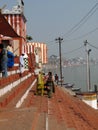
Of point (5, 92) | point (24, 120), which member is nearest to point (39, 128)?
point (24, 120)

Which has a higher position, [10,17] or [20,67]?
[10,17]

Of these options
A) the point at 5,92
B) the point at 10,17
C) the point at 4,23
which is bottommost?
the point at 5,92

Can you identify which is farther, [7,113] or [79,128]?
[79,128]

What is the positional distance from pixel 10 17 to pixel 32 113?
25.5 meters

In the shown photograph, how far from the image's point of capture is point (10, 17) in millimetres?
34219

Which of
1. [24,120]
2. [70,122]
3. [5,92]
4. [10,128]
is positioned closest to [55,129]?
[24,120]

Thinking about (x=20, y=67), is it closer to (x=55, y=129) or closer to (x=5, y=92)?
(x=5, y=92)

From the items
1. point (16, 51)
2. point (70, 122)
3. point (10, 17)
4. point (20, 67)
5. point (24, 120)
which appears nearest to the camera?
point (24, 120)

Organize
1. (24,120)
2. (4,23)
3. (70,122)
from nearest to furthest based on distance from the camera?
(24,120)
(70,122)
(4,23)

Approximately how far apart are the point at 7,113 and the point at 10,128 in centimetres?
184

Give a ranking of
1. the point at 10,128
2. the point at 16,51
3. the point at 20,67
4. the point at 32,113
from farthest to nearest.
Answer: the point at 16,51
the point at 20,67
the point at 32,113
the point at 10,128

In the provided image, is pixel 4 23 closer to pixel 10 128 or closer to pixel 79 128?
pixel 79 128

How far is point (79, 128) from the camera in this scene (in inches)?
394

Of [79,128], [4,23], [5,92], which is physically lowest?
[79,128]
